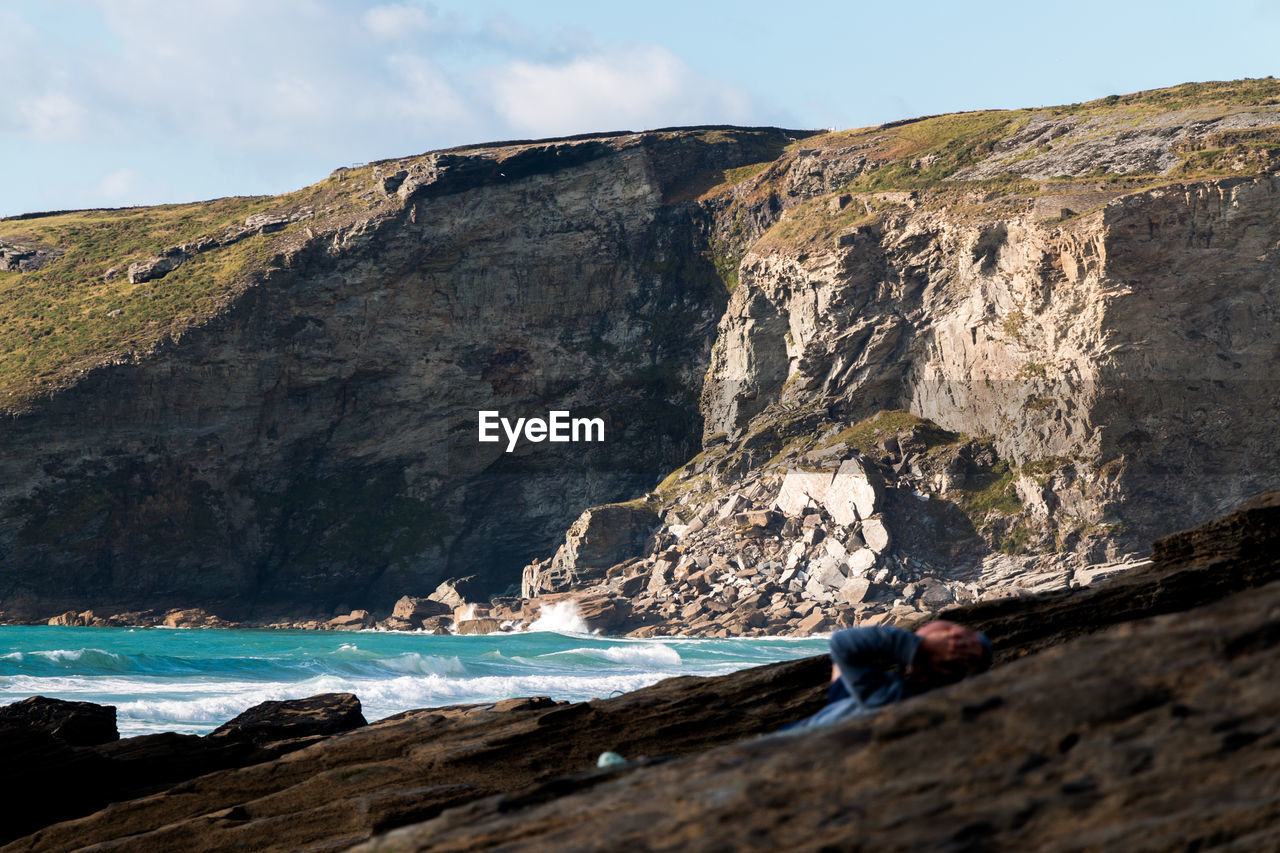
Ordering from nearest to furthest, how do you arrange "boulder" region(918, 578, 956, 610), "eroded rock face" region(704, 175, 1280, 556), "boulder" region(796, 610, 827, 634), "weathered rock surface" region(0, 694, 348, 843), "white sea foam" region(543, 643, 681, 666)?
"weathered rock surface" region(0, 694, 348, 843)
"white sea foam" region(543, 643, 681, 666)
"boulder" region(918, 578, 956, 610)
"eroded rock face" region(704, 175, 1280, 556)
"boulder" region(796, 610, 827, 634)

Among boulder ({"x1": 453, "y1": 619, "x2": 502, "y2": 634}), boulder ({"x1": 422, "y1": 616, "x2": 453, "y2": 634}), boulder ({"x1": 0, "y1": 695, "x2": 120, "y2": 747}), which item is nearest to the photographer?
boulder ({"x1": 0, "y1": 695, "x2": 120, "y2": 747})

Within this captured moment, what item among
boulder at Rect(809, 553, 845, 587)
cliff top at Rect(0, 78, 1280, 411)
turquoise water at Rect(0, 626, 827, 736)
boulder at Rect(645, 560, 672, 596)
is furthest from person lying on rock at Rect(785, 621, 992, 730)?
cliff top at Rect(0, 78, 1280, 411)

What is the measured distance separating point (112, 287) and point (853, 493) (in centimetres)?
7168

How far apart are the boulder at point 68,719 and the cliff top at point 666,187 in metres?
70.5

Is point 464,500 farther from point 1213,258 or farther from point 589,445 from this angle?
point 1213,258

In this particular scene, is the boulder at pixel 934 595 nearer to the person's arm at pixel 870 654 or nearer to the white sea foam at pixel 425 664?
the white sea foam at pixel 425 664

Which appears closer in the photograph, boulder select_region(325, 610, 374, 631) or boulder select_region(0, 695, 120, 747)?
boulder select_region(0, 695, 120, 747)

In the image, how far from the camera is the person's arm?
5.08 metres

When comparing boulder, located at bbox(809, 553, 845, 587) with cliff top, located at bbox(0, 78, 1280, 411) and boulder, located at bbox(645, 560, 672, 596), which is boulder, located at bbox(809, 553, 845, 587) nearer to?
boulder, located at bbox(645, 560, 672, 596)

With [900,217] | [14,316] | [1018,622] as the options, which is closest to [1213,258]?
[900,217]

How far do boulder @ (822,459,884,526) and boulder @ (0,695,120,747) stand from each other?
62027 millimetres

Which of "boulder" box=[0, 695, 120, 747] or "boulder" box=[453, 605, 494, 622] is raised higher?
"boulder" box=[0, 695, 120, 747]

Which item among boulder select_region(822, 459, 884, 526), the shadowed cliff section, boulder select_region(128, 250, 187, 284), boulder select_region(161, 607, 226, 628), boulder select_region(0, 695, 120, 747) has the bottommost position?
boulder select_region(161, 607, 226, 628)

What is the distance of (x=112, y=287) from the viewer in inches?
3939
